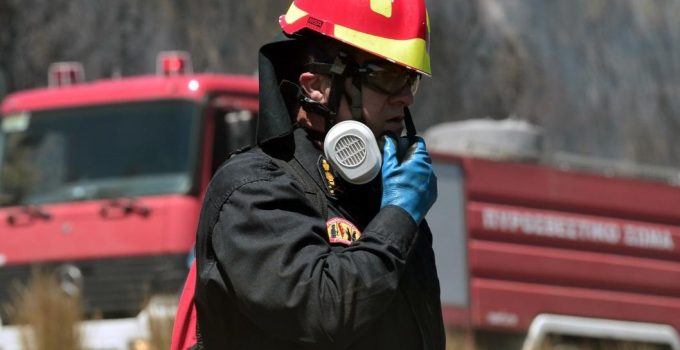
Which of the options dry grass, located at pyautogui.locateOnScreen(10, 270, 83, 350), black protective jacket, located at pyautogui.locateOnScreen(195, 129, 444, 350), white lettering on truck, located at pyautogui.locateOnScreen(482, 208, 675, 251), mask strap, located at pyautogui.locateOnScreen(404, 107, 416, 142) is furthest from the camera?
white lettering on truck, located at pyautogui.locateOnScreen(482, 208, 675, 251)

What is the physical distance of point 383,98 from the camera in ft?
9.74

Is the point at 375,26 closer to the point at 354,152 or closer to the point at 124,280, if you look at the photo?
the point at 354,152

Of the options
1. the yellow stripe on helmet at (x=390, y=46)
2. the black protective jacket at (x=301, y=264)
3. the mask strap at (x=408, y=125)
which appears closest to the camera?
the black protective jacket at (x=301, y=264)

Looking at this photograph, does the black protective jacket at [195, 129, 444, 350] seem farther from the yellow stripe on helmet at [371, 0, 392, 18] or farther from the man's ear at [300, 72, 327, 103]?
the yellow stripe on helmet at [371, 0, 392, 18]

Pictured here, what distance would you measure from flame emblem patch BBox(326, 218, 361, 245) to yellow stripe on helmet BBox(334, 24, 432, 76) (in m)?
0.34

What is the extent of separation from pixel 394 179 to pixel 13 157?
22.7ft

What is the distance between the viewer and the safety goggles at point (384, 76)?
2961 mm

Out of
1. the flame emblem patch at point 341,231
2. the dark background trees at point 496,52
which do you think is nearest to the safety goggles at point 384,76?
the flame emblem patch at point 341,231

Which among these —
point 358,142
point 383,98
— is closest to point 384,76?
point 383,98

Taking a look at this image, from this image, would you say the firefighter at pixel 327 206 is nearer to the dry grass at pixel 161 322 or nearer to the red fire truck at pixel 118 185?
the dry grass at pixel 161 322

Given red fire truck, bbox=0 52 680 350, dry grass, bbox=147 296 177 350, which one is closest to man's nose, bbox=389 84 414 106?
dry grass, bbox=147 296 177 350

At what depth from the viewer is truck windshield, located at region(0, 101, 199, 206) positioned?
8.95 meters

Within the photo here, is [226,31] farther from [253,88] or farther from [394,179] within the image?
[394,179]

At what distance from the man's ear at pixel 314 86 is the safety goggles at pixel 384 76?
3.5 inches
